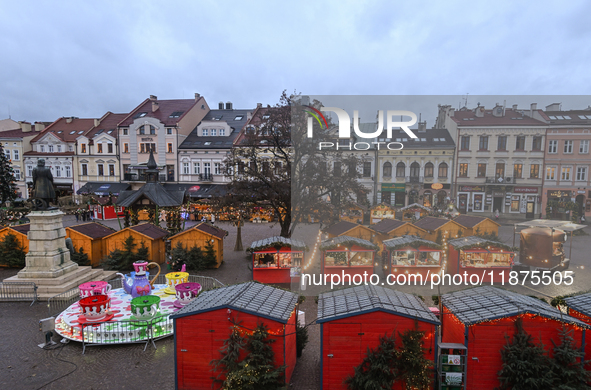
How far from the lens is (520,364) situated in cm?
699

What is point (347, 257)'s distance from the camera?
46.6 ft

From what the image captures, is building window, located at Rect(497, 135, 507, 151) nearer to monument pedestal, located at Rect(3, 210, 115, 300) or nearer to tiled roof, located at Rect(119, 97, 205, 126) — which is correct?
monument pedestal, located at Rect(3, 210, 115, 300)

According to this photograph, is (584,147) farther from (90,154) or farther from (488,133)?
(90,154)

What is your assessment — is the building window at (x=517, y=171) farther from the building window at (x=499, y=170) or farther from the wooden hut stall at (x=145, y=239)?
the wooden hut stall at (x=145, y=239)

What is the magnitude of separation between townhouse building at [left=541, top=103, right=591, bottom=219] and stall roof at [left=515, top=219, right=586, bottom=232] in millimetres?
333

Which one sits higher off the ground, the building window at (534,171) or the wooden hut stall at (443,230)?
the building window at (534,171)

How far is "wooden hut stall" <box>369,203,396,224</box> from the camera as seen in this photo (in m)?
14.8

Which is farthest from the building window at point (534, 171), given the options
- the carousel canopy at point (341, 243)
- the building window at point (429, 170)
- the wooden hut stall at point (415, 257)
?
the carousel canopy at point (341, 243)

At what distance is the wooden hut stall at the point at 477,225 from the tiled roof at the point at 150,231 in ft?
47.3

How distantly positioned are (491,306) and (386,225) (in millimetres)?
9135

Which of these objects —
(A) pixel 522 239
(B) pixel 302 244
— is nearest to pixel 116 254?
(B) pixel 302 244

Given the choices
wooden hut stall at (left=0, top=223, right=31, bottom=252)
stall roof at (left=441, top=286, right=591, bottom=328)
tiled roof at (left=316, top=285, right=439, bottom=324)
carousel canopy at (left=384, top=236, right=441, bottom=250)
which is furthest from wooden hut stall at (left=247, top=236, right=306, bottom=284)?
wooden hut stall at (left=0, top=223, right=31, bottom=252)

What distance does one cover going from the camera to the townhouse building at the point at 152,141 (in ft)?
117

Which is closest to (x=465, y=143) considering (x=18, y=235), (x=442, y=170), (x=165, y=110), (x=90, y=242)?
(x=442, y=170)
